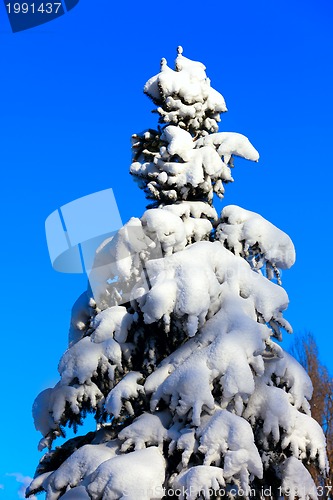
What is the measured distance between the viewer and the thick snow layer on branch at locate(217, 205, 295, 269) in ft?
25.1

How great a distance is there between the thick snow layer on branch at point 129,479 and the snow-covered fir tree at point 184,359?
0.5 inches

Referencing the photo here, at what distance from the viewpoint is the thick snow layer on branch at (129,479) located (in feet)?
19.4

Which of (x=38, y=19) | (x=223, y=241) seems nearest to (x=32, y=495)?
(x=223, y=241)

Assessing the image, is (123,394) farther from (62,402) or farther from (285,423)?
(285,423)

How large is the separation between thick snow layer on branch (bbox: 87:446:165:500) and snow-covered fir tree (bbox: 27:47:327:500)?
0.04 feet

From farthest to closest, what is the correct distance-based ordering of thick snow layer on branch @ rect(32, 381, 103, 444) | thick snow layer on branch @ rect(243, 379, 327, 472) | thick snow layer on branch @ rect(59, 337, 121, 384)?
thick snow layer on branch @ rect(32, 381, 103, 444), thick snow layer on branch @ rect(59, 337, 121, 384), thick snow layer on branch @ rect(243, 379, 327, 472)

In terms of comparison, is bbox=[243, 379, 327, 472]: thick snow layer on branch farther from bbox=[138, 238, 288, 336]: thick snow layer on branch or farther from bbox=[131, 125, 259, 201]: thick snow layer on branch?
bbox=[131, 125, 259, 201]: thick snow layer on branch

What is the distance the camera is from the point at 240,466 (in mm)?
5945

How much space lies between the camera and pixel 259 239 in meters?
7.65

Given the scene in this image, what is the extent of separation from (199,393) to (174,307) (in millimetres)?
954

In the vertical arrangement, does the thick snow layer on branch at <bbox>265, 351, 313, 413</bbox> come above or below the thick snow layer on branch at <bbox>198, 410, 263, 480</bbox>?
above

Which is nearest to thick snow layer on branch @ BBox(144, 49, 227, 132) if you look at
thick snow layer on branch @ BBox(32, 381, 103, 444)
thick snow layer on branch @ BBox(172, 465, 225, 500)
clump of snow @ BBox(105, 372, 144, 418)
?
clump of snow @ BBox(105, 372, 144, 418)

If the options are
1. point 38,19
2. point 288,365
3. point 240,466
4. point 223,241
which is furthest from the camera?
point 38,19

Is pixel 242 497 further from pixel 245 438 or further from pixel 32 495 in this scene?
pixel 32 495
